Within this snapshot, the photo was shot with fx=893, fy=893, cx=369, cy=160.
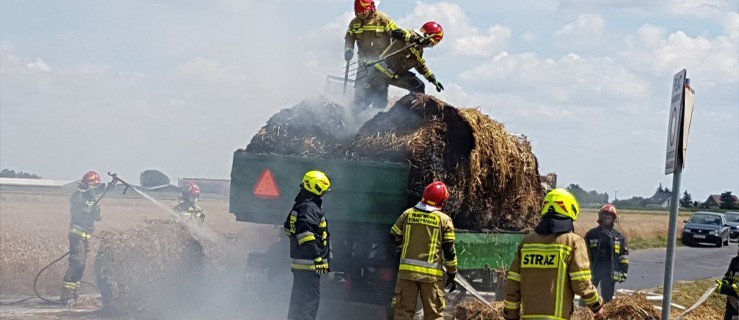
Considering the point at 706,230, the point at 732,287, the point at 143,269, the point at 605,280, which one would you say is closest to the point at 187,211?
the point at 143,269

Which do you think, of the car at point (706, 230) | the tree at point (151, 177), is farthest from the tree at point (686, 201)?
the tree at point (151, 177)

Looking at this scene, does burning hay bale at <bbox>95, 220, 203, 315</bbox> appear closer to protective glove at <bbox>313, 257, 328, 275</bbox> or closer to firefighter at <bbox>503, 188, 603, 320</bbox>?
protective glove at <bbox>313, 257, 328, 275</bbox>

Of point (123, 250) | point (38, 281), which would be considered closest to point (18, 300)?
point (38, 281)

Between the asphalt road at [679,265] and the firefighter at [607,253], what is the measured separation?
6792 mm

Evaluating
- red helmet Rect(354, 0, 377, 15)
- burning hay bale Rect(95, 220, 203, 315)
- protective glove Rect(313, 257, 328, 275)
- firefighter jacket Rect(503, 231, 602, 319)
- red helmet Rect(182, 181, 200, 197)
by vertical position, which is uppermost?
red helmet Rect(354, 0, 377, 15)

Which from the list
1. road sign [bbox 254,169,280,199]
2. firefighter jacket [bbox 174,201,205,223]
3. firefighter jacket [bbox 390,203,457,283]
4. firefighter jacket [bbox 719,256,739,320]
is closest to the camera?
firefighter jacket [bbox 390,203,457,283]

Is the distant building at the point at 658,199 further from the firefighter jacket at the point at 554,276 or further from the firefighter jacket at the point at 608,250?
the firefighter jacket at the point at 554,276

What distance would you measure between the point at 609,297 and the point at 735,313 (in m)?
2.23

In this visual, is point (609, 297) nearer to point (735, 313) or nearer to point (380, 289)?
point (735, 313)

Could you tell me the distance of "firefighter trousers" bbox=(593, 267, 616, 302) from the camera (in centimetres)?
1177

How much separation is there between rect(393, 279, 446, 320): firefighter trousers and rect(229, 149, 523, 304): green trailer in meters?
0.99

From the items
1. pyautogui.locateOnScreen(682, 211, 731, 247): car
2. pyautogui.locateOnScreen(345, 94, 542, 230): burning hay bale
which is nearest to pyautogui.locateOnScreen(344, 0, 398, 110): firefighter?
pyautogui.locateOnScreen(345, 94, 542, 230): burning hay bale

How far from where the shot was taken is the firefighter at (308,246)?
8.91m

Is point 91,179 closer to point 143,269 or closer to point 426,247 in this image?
point 143,269
